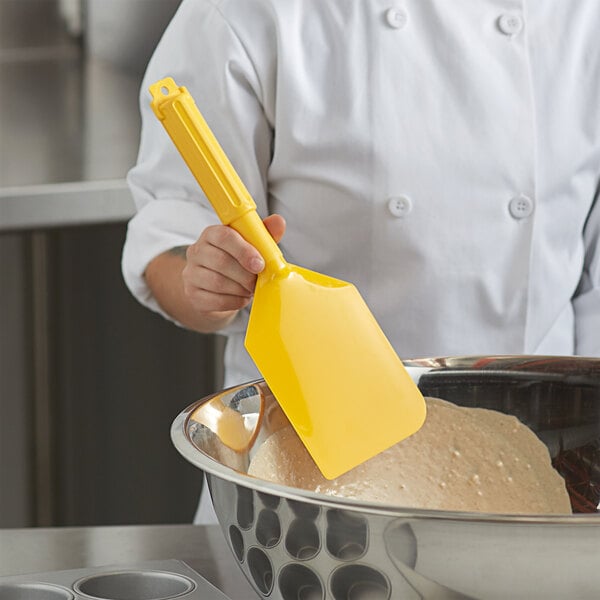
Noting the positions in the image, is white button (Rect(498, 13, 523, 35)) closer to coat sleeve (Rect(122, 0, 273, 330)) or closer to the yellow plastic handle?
coat sleeve (Rect(122, 0, 273, 330))

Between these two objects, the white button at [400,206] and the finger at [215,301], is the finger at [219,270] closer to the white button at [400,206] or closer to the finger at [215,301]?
the finger at [215,301]

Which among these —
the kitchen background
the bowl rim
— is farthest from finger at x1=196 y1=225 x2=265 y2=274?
the kitchen background

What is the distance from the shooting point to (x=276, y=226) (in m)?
0.68

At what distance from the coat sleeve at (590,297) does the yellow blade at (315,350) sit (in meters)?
0.36

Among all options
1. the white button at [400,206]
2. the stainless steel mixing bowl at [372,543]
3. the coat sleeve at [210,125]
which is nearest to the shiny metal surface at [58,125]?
the coat sleeve at [210,125]

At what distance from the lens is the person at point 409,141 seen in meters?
0.85

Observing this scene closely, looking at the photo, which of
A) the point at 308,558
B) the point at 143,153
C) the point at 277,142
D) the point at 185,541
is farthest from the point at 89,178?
the point at 308,558

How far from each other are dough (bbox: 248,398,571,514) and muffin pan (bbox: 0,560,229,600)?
0.08 metres

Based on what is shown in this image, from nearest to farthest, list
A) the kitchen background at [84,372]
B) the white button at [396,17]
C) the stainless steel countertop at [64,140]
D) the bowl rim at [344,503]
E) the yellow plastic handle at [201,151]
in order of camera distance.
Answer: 1. the bowl rim at [344,503]
2. the yellow plastic handle at [201,151]
3. the white button at [396,17]
4. the stainless steel countertop at [64,140]
5. the kitchen background at [84,372]

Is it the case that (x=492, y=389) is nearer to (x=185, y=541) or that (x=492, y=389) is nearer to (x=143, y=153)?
(x=185, y=541)

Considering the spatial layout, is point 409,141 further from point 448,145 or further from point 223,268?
point 223,268

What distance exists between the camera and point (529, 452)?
2.13 feet

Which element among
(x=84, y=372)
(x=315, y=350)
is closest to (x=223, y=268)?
(x=315, y=350)

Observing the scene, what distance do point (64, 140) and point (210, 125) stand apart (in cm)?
81
